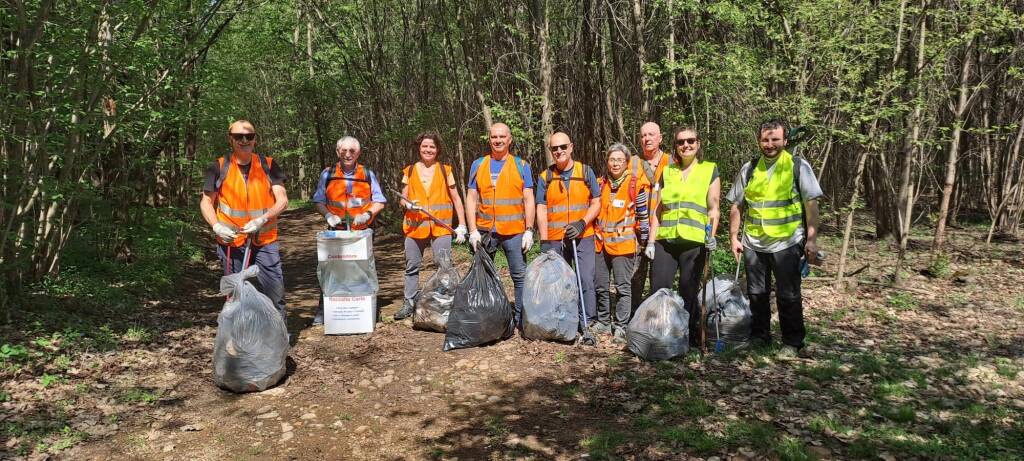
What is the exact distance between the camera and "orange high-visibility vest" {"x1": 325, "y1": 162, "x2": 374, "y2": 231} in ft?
18.9

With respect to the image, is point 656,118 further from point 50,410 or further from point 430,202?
point 50,410

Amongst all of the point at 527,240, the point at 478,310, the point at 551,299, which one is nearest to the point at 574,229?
the point at 527,240

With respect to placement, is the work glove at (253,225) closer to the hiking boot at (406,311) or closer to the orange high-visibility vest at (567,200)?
the hiking boot at (406,311)

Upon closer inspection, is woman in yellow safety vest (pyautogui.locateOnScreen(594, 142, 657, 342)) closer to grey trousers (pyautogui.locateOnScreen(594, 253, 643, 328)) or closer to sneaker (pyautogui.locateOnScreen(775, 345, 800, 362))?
grey trousers (pyautogui.locateOnScreen(594, 253, 643, 328))

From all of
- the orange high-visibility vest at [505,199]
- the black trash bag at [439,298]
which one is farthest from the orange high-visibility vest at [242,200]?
the orange high-visibility vest at [505,199]

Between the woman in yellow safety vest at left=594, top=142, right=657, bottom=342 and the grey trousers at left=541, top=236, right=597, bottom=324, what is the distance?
0.12 m

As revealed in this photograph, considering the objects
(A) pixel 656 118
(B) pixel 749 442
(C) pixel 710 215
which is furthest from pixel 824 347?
(A) pixel 656 118

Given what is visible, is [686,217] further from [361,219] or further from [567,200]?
[361,219]

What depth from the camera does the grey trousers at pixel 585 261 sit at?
5.30 m

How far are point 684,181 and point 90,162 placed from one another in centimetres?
577

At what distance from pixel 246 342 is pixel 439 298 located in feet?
6.22

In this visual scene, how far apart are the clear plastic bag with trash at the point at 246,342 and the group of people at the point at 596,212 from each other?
23.3 inches

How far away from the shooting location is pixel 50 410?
3852mm

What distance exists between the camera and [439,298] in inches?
223
